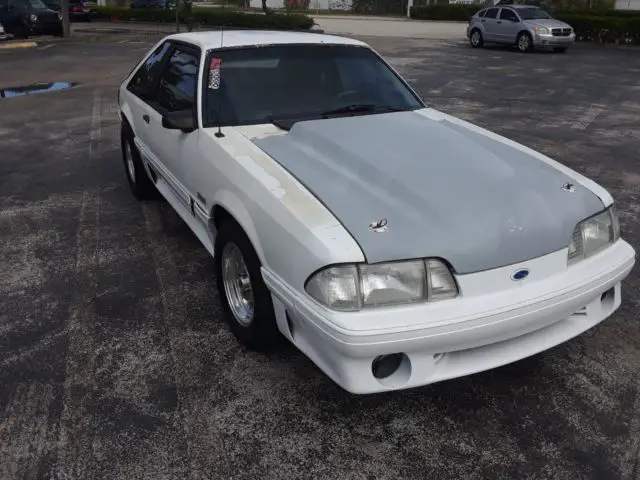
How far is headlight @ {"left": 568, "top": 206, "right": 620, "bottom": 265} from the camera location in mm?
2850

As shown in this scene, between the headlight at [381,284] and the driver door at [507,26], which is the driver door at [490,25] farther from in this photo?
the headlight at [381,284]

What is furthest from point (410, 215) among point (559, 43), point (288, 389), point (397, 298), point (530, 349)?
point (559, 43)

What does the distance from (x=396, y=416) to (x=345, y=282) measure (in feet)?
2.59

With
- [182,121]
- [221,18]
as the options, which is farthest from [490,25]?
[182,121]

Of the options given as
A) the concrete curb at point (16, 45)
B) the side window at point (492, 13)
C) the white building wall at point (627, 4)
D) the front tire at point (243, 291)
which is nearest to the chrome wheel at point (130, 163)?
the front tire at point (243, 291)

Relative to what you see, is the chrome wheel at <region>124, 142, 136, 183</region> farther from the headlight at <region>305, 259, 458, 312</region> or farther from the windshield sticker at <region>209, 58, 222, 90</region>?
the headlight at <region>305, 259, 458, 312</region>

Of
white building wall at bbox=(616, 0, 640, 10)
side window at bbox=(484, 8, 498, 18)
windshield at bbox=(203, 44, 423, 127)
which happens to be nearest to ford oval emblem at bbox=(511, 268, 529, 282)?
windshield at bbox=(203, 44, 423, 127)

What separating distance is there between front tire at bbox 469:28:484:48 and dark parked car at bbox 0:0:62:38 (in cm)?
1529

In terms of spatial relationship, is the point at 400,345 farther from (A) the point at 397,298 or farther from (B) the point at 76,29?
(B) the point at 76,29

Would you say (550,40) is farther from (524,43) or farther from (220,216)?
(220,216)

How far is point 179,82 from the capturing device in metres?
4.24

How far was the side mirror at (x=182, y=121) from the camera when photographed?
3.69 m

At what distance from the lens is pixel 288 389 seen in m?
3.04

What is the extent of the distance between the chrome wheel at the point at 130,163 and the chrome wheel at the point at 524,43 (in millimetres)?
17942
